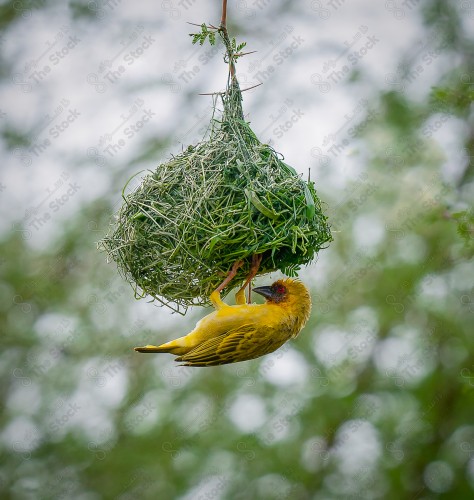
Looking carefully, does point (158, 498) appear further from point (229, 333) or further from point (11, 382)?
point (229, 333)

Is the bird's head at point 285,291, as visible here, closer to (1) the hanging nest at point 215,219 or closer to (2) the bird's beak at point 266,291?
(2) the bird's beak at point 266,291

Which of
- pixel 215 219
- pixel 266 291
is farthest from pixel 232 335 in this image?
pixel 215 219

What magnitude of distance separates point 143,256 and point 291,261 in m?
0.68

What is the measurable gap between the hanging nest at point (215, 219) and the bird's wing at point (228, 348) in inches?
9.6

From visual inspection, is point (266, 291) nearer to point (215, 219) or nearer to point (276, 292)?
point (276, 292)

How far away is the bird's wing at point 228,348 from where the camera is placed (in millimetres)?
3426

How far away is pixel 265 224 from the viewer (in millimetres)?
3348

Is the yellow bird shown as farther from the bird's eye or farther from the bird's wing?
the bird's eye

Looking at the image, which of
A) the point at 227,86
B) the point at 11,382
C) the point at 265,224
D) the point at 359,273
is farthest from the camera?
the point at 11,382

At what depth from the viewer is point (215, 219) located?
3350 millimetres

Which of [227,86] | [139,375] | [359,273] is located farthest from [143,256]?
[139,375]

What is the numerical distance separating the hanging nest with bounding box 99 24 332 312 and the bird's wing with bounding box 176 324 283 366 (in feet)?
0.80

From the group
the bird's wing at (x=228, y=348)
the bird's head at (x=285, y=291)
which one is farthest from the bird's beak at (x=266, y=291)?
the bird's wing at (x=228, y=348)

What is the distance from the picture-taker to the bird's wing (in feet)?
11.2
